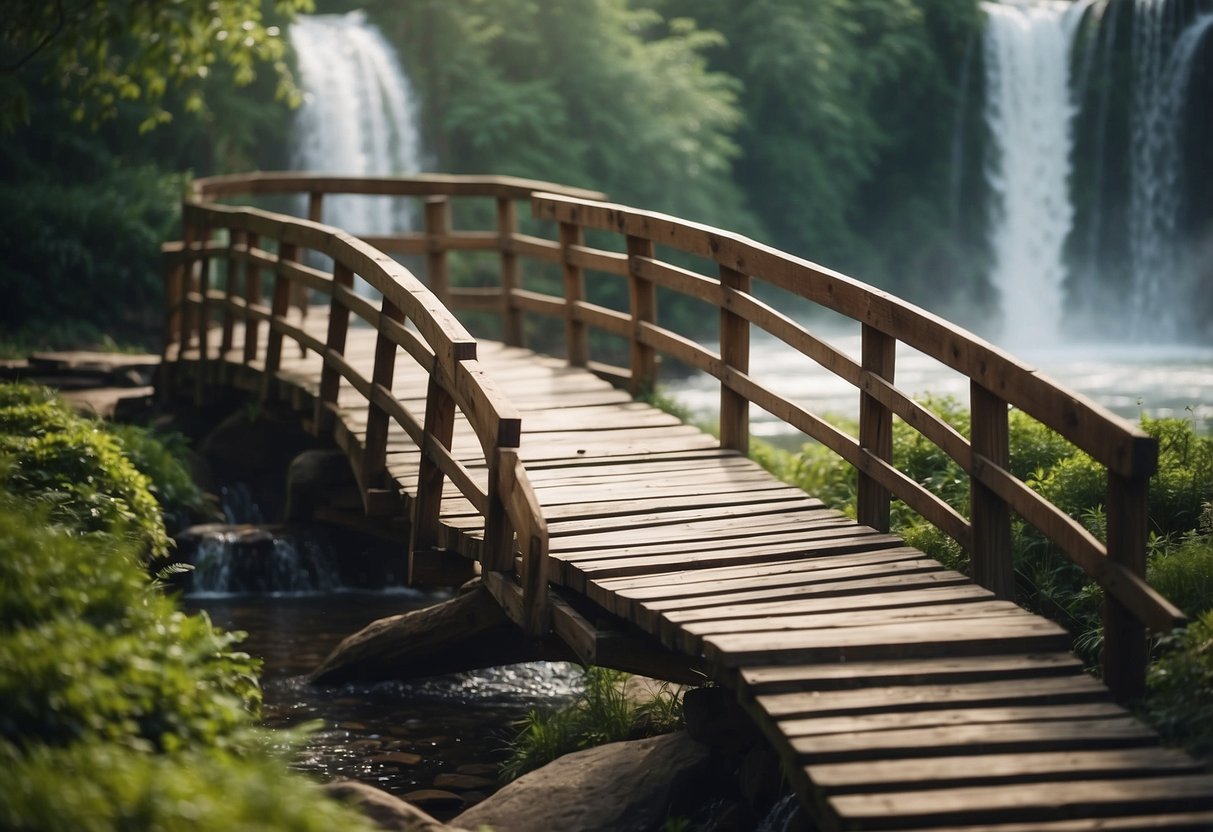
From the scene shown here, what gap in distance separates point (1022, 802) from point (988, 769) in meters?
0.19

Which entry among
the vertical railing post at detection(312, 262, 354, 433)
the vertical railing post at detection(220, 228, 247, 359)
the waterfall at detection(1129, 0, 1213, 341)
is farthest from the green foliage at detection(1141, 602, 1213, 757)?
the waterfall at detection(1129, 0, 1213, 341)

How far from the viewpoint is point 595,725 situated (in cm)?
704

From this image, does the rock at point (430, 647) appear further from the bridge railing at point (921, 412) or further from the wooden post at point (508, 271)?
the wooden post at point (508, 271)

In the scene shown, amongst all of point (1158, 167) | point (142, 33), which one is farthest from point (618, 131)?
point (142, 33)

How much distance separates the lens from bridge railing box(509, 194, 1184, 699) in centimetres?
518

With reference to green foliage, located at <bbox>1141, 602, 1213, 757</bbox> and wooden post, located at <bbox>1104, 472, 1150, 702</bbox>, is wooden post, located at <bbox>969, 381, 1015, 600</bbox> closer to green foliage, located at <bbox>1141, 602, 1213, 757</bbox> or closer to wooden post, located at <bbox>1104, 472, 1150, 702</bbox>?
wooden post, located at <bbox>1104, 472, 1150, 702</bbox>

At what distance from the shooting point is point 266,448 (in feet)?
40.7

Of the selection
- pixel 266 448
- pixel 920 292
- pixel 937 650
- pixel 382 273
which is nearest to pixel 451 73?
pixel 920 292

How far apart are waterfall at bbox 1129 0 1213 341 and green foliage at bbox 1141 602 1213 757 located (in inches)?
823

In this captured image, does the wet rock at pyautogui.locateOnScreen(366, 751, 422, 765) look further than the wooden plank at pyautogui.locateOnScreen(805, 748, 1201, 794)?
Yes

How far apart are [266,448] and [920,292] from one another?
20.6 m

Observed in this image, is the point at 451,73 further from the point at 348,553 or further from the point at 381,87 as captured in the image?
the point at 348,553

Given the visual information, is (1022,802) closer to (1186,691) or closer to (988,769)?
(988,769)

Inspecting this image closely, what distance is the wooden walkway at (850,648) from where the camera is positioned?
176 inches
